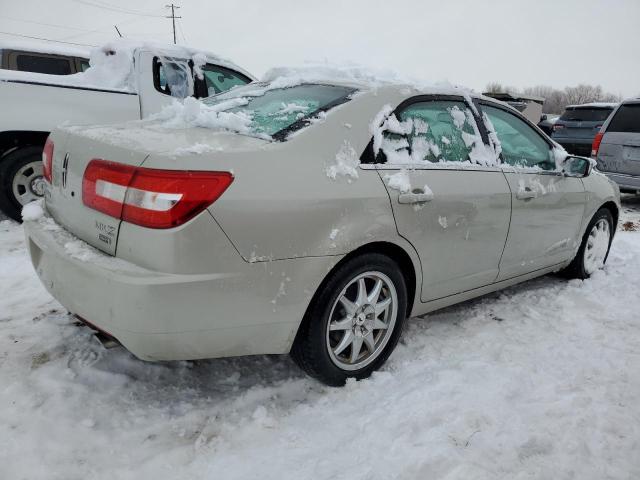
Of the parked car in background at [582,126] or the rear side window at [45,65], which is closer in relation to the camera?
the rear side window at [45,65]

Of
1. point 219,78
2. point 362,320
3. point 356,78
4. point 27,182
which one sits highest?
point 219,78

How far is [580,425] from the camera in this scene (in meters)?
2.23

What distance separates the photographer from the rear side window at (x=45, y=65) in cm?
741

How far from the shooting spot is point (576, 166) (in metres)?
3.70

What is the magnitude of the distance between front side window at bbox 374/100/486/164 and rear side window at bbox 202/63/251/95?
349 centimetres

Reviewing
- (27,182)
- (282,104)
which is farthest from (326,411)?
(27,182)

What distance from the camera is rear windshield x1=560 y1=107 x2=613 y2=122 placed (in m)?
11.0

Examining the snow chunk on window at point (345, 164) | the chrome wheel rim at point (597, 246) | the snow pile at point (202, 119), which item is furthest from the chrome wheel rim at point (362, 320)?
the chrome wheel rim at point (597, 246)

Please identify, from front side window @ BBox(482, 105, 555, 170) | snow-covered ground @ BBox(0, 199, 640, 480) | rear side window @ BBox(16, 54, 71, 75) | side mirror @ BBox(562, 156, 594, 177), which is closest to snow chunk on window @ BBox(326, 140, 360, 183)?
snow-covered ground @ BBox(0, 199, 640, 480)

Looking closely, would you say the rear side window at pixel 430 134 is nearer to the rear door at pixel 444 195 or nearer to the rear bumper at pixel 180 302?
the rear door at pixel 444 195

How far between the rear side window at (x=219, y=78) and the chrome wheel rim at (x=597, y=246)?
411cm

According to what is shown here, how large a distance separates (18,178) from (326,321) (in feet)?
13.3

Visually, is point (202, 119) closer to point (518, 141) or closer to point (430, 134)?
point (430, 134)

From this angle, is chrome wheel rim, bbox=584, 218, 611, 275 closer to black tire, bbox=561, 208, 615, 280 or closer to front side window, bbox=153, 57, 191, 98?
black tire, bbox=561, 208, 615, 280
